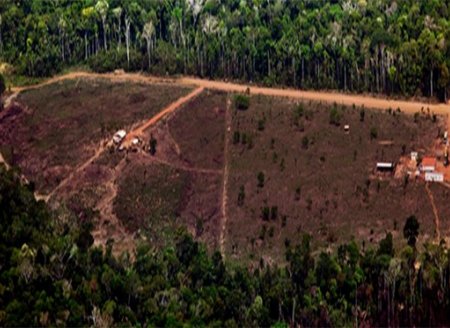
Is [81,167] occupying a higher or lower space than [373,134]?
lower

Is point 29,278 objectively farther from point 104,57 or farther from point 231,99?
point 104,57

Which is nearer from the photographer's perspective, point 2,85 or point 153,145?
point 153,145

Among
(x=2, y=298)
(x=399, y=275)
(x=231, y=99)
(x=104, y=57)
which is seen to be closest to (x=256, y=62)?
(x=231, y=99)

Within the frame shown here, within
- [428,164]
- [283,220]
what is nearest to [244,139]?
[283,220]

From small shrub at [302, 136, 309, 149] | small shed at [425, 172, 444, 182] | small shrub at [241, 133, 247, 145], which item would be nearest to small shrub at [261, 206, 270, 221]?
small shrub at [302, 136, 309, 149]

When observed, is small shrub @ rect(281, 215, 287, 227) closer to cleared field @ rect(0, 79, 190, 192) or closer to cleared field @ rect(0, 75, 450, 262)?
cleared field @ rect(0, 75, 450, 262)

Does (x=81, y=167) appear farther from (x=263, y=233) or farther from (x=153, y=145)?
(x=263, y=233)

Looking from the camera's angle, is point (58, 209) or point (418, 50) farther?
point (418, 50)
